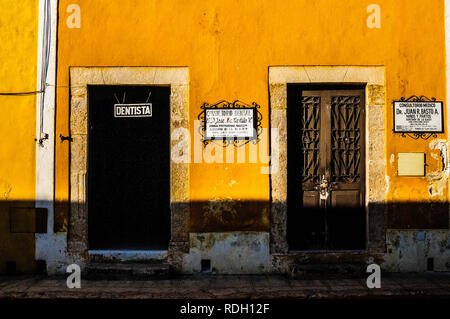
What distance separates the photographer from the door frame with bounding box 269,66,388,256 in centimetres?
583

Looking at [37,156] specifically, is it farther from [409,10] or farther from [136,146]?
[409,10]

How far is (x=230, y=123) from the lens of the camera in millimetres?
5832

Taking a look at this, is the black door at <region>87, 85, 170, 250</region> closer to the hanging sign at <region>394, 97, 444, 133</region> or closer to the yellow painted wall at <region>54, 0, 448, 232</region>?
the yellow painted wall at <region>54, 0, 448, 232</region>

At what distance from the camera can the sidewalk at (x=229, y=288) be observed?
500cm

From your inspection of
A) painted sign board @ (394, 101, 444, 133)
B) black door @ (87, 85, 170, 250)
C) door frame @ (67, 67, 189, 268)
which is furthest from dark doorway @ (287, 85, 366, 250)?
black door @ (87, 85, 170, 250)

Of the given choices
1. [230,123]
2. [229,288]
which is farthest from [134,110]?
[229,288]

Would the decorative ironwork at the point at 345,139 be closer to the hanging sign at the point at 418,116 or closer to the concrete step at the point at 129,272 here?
the hanging sign at the point at 418,116

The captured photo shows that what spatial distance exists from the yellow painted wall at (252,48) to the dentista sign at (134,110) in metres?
0.59

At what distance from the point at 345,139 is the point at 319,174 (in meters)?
0.63

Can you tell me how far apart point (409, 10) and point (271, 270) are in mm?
4114

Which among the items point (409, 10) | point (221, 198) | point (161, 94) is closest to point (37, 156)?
point (161, 94)

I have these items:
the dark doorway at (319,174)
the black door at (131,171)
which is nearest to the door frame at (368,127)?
the dark doorway at (319,174)
